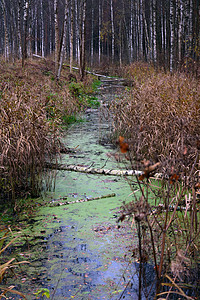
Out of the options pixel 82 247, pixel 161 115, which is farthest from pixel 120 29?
pixel 82 247

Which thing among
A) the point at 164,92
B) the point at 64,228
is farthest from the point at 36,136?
the point at 164,92

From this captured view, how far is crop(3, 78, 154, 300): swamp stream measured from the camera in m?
2.20

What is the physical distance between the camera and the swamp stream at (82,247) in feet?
7.23

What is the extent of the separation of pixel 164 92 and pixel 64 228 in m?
3.63

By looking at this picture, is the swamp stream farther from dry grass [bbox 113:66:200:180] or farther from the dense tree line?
the dense tree line

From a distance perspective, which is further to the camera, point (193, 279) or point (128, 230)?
point (128, 230)

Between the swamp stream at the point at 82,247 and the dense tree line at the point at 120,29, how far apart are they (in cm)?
609

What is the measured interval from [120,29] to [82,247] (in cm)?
2550

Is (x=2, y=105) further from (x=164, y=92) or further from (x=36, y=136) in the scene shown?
(x=164, y=92)

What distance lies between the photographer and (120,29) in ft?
85.2

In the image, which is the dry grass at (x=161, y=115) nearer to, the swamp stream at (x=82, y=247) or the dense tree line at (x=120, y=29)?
the swamp stream at (x=82, y=247)

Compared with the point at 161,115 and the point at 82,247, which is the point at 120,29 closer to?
the point at 161,115

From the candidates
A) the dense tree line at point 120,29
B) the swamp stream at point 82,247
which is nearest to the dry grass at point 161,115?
the swamp stream at point 82,247

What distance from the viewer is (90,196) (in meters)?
3.91
